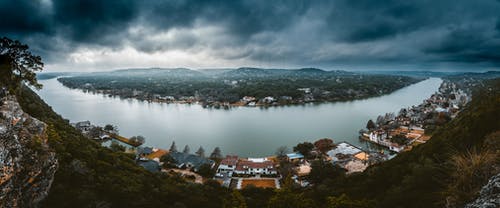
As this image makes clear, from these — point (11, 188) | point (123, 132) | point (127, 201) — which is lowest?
point (123, 132)

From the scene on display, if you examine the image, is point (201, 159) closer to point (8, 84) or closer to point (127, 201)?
point (127, 201)

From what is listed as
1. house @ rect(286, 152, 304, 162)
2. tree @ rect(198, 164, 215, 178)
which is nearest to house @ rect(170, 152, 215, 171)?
tree @ rect(198, 164, 215, 178)

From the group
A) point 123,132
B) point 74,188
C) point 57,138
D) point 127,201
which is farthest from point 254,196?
point 123,132

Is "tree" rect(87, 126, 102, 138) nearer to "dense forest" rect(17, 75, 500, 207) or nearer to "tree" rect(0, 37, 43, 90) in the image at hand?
"dense forest" rect(17, 75, 500, 207)

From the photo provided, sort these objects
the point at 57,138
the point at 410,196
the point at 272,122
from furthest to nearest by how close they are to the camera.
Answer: the point at 272,122
the point at 57,138
the point at 410,196

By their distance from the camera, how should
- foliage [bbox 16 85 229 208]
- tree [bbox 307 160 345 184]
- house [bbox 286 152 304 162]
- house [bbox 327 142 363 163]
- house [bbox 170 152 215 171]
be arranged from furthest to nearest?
house [bbox 286 152 304 162] → house [bbox 327 142 363 163] → house [bbox 170 152 215 171] → tree [bbox 307 160 345 184] → foliage [bbox 16 85 229 208]
